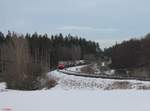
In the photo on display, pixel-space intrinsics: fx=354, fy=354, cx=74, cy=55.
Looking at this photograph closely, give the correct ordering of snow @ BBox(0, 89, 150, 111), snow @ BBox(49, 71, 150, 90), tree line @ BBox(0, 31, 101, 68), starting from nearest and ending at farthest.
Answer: snow @ BBox(0, 89, 150, 111)
snow @ BBox(49, 71, 150, 90)
tree line @ BBox(0, 31, 101, 68)

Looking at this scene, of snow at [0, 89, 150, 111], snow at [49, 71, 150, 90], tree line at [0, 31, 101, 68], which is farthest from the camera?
tree line at [0, 31, 101, 68]

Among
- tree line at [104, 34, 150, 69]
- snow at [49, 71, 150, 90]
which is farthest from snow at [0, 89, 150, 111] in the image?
tree line at [104, 34, 150, 69]

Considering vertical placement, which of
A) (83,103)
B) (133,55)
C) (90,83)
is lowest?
(90,83)

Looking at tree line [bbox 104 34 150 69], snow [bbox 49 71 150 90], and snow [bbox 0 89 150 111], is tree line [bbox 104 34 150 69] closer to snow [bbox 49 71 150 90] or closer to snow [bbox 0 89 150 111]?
snow [bbox 49 71 150 90]

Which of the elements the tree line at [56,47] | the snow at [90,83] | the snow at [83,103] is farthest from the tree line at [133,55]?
the snow at [83,103]

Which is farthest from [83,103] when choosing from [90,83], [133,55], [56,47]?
[56,47]

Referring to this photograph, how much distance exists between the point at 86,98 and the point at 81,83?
29540 mm

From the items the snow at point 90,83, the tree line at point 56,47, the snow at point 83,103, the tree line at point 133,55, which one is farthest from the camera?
the tree line at point 56,47

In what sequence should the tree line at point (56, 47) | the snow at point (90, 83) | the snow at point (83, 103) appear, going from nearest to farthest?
the snow at point (83, 103) < the snow at point (90, 83) < the tree line at point (56, 47)

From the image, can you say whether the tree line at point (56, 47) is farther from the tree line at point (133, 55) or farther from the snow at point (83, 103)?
the snow at point (83, 103)

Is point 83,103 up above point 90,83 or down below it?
above

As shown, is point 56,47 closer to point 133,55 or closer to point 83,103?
point 133,55

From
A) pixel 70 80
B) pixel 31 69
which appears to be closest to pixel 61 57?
pixel 70 80

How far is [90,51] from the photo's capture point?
152m
